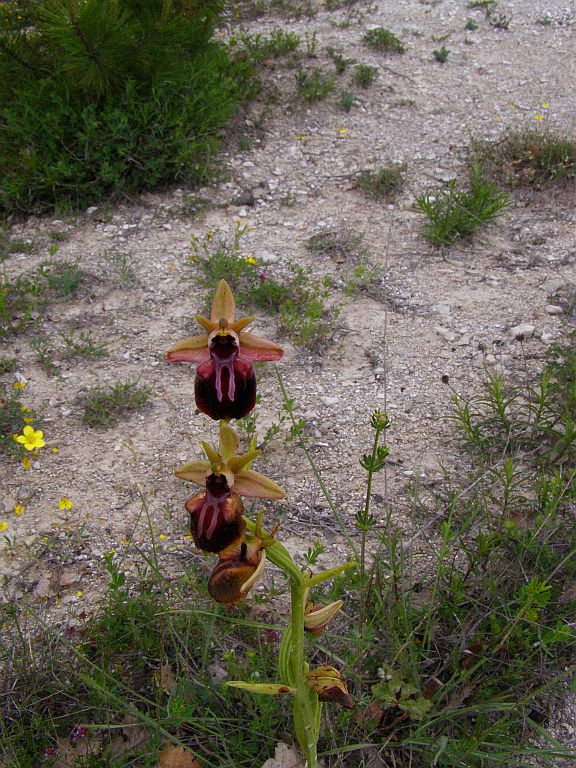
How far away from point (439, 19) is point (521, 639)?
19.7 feet

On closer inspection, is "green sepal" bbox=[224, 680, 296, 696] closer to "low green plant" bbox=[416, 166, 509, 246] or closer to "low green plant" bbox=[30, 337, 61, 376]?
"low green plant" bbox=[30, 337, 61, 376]

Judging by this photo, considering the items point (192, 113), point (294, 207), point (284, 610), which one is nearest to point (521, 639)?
point (284, 610)

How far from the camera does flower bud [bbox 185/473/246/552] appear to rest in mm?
1394

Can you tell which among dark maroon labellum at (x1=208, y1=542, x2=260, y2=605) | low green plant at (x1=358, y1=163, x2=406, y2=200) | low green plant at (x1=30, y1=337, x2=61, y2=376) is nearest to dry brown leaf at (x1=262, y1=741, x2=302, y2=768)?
dark maroon labellum at (x1=208, y1=542, x2=260, y2=605)

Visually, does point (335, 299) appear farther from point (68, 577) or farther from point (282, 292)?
point (68, 577)

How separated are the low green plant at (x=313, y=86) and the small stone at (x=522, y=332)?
2781 millimetres

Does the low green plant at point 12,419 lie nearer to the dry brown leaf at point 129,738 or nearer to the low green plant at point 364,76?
the dry brown leaf at point 129,738

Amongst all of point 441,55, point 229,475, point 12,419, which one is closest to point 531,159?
point 441,55

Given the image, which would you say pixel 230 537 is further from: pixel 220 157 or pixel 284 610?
pixel 220 157

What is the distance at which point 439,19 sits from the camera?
21.0 feet

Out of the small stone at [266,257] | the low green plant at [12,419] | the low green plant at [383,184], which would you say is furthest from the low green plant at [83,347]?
the low green plant at [383,184]

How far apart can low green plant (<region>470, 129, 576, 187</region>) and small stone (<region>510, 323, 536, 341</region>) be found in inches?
54.6

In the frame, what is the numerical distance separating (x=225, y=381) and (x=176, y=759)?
1.11 m

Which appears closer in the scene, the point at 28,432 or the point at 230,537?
the point at 230,537
